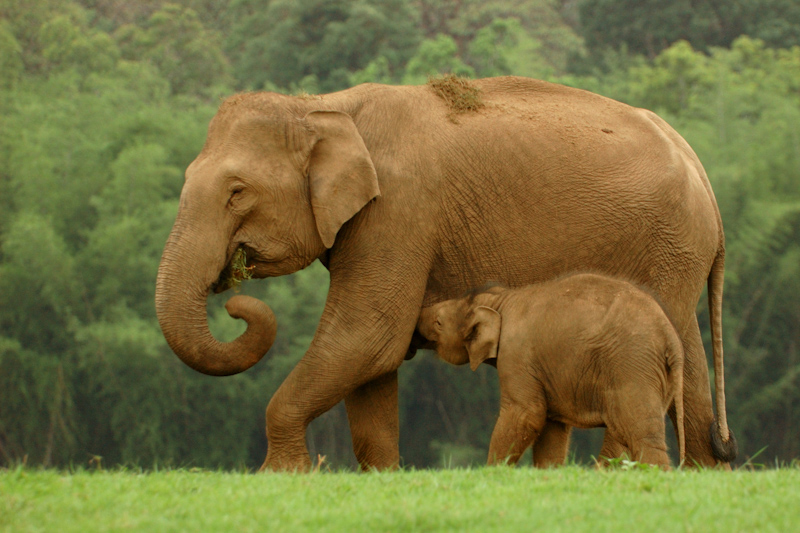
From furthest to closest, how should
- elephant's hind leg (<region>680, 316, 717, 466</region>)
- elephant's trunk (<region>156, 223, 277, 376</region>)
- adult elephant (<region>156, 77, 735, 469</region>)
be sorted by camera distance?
elephant's hind leg (<region>680, 316, 717, 466</region>) < adult elephant (<region>156, 77, 735, 469</region>) < elephant's trunk (<region>156, 223, 277, 376</region>)

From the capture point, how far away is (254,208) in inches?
265

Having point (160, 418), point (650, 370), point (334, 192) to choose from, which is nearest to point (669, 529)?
point (650, 370)

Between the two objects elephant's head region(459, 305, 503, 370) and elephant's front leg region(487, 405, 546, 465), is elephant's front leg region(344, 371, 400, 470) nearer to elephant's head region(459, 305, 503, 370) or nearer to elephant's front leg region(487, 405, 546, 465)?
elephant's head region(459, 305, 503, 370)

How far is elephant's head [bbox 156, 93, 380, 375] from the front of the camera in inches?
255

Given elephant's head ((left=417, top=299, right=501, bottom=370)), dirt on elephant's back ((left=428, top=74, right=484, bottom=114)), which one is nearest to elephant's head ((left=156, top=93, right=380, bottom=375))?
dirt on elephant's back ((left=428, top=74, right=484, bottom=114))

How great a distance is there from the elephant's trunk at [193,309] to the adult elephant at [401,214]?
0.01 m

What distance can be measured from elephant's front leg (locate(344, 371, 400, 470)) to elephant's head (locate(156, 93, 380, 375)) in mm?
1087

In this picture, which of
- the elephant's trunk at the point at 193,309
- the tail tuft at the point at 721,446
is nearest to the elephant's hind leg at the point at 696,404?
→ the tail tuft at the point at 721,446

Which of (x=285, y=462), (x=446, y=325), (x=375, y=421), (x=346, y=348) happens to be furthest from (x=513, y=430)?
(x=285, y=462)

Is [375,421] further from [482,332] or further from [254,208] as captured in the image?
[254,208]

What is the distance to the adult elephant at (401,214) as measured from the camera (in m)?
Result: 6.68

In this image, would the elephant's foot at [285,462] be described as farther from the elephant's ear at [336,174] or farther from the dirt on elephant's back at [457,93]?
the dirt on elephant's back at [457,93]

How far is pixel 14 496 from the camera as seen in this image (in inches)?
183

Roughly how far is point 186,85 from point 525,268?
36.9 m
